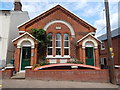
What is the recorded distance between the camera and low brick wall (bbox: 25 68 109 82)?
8570 mm

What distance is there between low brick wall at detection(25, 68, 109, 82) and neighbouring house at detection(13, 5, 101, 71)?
3.17m

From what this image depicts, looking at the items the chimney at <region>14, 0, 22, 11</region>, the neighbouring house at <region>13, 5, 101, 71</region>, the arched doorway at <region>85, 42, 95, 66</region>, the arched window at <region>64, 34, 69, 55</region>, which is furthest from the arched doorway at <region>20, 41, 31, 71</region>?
the chimney at <region>14, 0, 22, 11</region>

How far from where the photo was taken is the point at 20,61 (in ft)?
37.8

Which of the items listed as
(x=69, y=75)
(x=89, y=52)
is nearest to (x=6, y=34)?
(x=69, y=75)

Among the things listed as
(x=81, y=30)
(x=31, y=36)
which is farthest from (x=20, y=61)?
(x=81, y=30)

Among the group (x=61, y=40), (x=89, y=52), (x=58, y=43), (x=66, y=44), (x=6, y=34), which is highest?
(x=6, y=34)

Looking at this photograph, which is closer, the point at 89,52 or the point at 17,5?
the point at 89,52

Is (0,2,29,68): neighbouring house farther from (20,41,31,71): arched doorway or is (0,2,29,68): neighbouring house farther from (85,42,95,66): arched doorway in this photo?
(85,42,95,66): arched doorway

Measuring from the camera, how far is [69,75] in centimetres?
862

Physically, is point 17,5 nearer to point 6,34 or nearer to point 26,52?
point 6,34

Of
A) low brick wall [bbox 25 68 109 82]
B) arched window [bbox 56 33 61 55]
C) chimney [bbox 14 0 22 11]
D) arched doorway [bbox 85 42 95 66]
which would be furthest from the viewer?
chimney [bbox 14 0 22 11]

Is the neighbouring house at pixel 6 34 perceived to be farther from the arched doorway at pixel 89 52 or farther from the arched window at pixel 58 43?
the arched doorway at pixel 89 52

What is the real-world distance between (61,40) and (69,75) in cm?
581

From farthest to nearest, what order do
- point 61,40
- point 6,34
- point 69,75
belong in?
Answer: point 6,34 < point 61,40 < point 69,75
